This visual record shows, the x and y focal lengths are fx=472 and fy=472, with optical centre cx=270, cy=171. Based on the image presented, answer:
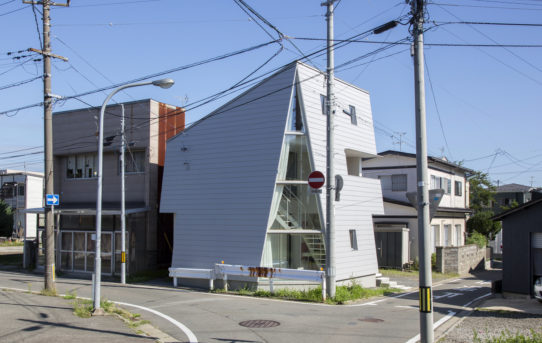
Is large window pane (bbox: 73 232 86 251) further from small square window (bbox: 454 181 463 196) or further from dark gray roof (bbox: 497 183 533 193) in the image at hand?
dark gray roof (bbox: 497 183 533 193)

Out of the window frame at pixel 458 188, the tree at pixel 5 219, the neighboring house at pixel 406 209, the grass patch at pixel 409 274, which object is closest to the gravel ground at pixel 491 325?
the grass patch at pixel 409 274

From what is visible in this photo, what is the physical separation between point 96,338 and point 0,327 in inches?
95.0

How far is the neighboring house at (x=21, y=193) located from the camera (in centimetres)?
5022

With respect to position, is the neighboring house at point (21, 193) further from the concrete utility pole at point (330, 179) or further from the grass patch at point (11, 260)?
the concrete utility pole at point (330, 179)

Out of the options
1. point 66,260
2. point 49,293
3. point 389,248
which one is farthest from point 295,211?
point 66,260

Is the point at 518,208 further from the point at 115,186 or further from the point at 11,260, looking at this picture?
the point at 11,260

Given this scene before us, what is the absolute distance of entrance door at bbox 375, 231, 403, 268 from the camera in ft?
89.2

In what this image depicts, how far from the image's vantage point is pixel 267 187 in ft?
59.1

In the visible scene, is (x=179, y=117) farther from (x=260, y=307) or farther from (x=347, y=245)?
(x=260, y=307)

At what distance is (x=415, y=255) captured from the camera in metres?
29.2

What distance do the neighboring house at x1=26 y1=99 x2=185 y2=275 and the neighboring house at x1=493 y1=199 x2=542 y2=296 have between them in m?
15.0

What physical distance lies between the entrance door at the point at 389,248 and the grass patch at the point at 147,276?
12.5m

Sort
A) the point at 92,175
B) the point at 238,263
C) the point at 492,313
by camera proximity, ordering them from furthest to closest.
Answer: the point at 92,175 → the point at 238,263 → the point at 492,313

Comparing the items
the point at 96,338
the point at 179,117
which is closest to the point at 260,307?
the point at 96,338
